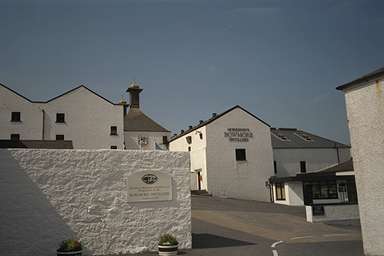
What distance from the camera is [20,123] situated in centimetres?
3744

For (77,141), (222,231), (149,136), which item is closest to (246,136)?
(149,136)

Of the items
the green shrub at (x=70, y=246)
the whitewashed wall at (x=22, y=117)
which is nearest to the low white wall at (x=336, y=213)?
the green shrub at (x=70, y=246)

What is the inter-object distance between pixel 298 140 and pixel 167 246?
111 feet

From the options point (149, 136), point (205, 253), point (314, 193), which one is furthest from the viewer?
point (149, 136)

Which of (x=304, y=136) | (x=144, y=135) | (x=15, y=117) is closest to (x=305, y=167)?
(x=304, y=136)

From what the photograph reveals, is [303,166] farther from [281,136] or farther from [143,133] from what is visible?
[143,133]

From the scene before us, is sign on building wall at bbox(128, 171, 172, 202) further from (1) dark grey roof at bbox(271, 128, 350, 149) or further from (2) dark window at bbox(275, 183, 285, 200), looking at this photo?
(1) dark grey roof at bbox(271, 128, 350, 149)

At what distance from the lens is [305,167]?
Answer: 1630 inches

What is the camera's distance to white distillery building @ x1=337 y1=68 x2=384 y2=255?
10.6 meters

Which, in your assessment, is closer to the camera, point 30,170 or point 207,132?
point 30,170

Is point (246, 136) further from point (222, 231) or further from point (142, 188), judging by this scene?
point (142, 188)

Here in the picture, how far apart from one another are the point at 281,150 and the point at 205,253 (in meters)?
29.9

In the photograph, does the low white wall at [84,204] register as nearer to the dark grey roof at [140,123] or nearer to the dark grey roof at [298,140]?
the dark grey roof at [298,140]

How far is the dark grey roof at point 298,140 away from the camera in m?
42.0
